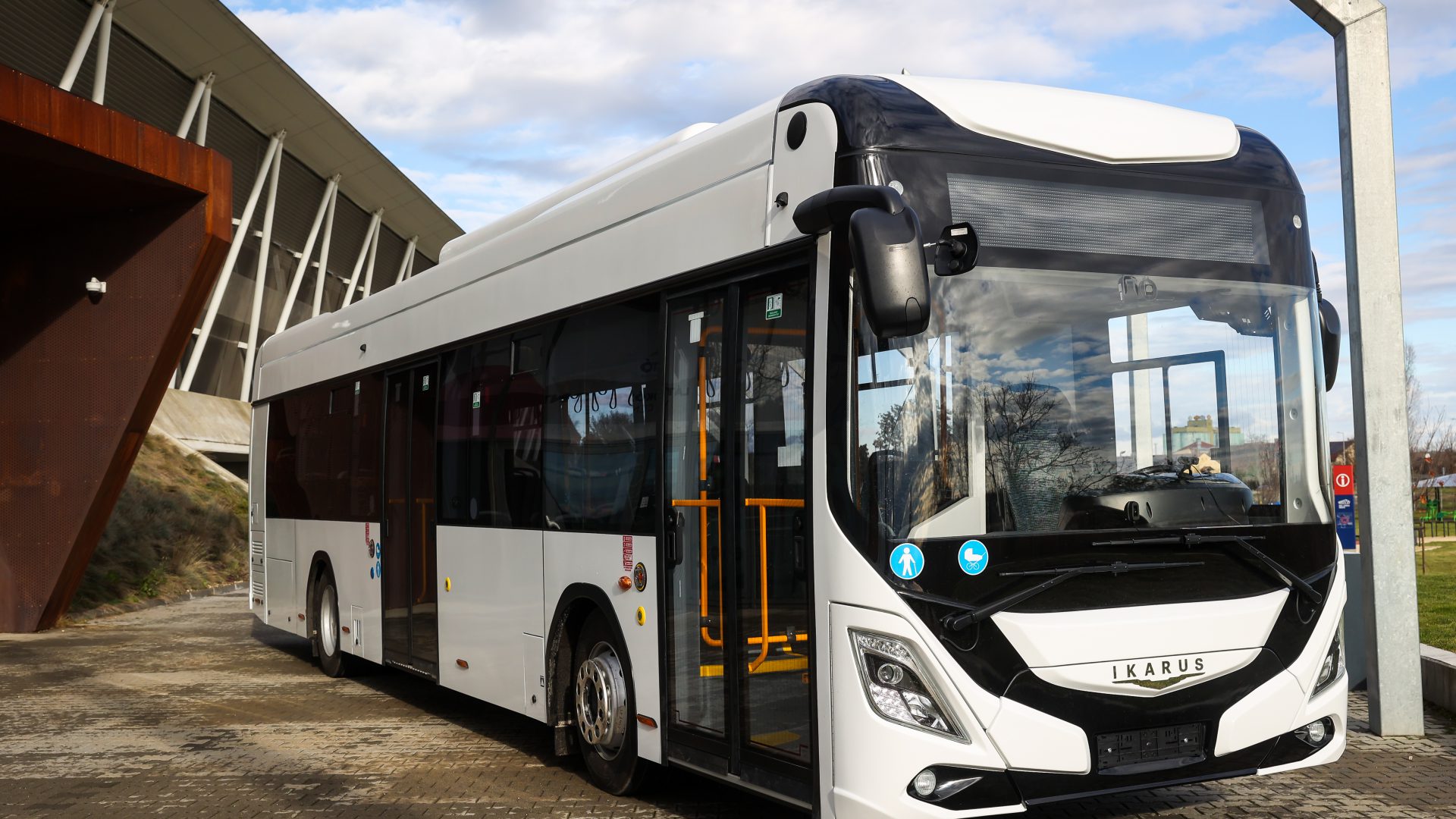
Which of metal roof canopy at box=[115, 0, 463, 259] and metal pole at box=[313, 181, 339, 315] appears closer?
metal roof canopy at box=[115, 0, 463, 259]

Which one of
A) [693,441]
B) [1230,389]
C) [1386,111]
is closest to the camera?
[1230,389]

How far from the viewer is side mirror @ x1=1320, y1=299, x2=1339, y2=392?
6.15 meters

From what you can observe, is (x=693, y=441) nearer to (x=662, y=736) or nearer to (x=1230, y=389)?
(x=662, y=736)

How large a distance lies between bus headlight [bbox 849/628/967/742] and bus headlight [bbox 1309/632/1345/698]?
170 centimetres

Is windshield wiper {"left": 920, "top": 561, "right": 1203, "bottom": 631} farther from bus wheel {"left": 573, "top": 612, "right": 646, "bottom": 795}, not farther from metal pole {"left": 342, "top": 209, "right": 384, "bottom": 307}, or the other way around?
metal pole {"left": 342, "top": 209, "right": 384, "bottom": 307}

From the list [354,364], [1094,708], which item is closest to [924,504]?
[1094,708]

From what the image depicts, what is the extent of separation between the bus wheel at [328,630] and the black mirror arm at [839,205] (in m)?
8.15

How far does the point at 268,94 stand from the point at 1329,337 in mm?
35245

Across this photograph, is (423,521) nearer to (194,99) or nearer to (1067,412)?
(1067,412)

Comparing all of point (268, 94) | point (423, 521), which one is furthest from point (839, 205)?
point (268, 94)

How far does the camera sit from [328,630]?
502 inches

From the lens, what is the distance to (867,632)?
5113 mm

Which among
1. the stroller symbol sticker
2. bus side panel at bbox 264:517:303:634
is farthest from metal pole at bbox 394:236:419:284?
the stroller symbol sticker

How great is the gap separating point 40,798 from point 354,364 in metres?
4.87
